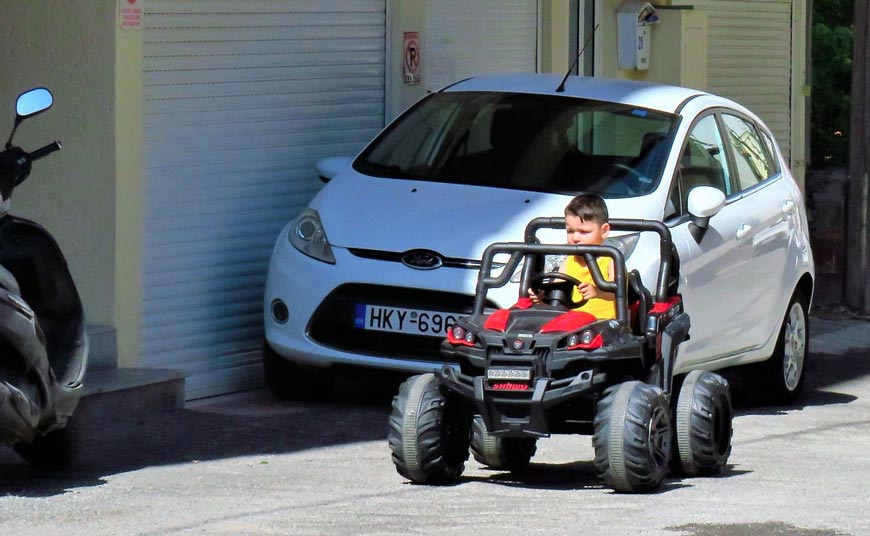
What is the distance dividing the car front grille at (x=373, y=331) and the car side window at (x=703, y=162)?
1.40 m

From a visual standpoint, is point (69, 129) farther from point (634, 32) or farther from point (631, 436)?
point (634, 32)

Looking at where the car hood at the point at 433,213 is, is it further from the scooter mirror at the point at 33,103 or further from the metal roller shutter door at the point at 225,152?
the scooter mirror at the point at 33,103

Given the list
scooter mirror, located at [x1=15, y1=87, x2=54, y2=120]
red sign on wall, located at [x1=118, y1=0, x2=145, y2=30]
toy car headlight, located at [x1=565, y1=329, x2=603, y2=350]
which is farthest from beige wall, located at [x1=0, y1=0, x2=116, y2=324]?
toy car headlight, located at [x1=565, y1=329, x2=603, y2=350]

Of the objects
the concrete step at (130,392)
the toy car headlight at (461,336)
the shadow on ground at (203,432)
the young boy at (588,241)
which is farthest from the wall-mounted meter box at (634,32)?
the toy car headlight at (461,336)

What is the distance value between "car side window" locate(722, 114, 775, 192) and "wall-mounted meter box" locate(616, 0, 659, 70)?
14.8 feet

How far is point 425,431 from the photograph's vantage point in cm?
785

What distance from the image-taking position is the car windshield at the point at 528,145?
418 inches

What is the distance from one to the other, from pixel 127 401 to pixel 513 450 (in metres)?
2.25

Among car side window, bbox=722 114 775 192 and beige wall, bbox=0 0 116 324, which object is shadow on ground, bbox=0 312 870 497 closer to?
beige wall, bbox=0 0 116 324

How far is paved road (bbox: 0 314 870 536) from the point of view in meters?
7.18

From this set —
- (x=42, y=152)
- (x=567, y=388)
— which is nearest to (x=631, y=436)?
(x=567, y=388)

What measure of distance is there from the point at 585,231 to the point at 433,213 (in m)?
2.12

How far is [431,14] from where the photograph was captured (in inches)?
533

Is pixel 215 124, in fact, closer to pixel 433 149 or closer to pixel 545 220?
pixel 433 149
